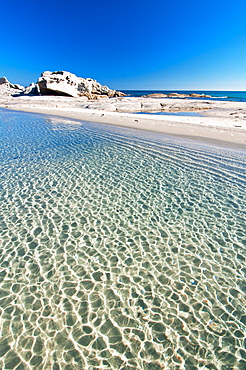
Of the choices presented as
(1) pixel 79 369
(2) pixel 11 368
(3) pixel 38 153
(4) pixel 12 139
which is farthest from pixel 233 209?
(4) pixel 12 139

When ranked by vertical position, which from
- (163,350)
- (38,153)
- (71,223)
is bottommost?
(163,350)

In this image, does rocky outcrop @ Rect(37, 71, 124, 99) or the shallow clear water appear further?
rocky outcrop @ Rect(37, 71, 124, 99)

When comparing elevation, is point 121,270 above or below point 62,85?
below

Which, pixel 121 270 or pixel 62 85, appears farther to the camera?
pixel 62 85

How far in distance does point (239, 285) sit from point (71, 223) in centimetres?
334

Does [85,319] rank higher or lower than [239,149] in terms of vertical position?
lower

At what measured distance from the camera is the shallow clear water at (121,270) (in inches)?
95.7

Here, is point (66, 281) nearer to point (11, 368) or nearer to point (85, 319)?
point (85, 319)

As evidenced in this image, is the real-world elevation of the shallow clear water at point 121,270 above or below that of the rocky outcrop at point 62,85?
below

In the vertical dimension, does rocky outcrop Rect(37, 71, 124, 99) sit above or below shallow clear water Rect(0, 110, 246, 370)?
above

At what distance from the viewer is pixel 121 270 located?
3504 mm

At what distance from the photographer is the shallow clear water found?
243 cm

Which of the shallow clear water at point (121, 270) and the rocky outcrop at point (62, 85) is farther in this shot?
the rocky outcrop at point (62, 85)

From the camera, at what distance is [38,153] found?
9.65 m
